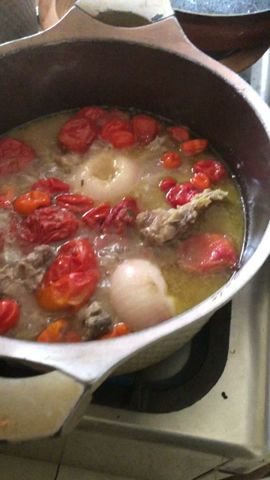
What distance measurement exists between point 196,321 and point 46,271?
0.39 meters

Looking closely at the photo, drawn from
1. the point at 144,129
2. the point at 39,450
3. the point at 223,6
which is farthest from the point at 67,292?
the point at 223,6

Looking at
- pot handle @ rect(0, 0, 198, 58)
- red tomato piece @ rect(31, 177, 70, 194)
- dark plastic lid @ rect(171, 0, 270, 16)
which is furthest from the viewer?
dark plastic lid @ rect(171, 0, 270, 16)

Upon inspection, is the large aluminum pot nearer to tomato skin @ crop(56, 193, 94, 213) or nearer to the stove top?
the stove top

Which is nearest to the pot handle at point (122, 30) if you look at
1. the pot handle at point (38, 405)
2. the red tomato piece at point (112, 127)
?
the red tomato piece at point (112, 127)

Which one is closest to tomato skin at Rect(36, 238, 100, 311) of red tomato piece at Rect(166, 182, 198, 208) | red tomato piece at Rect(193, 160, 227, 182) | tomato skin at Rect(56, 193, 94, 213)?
tomato skin at Rect(56, 193, 94, 213)

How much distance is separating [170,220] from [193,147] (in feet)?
0.79

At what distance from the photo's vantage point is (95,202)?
1.14 metres

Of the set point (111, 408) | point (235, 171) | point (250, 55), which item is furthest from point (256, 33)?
point (111, 408)

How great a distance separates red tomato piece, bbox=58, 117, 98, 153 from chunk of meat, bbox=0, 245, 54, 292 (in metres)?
0.29

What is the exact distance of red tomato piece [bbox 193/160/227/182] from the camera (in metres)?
1.20

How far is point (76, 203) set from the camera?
3.74 ft

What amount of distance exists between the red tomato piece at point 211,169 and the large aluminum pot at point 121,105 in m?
0.03

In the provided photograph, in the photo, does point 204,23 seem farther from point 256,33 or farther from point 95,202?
point 95,202

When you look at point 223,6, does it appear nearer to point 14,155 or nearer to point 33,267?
point 14,155
